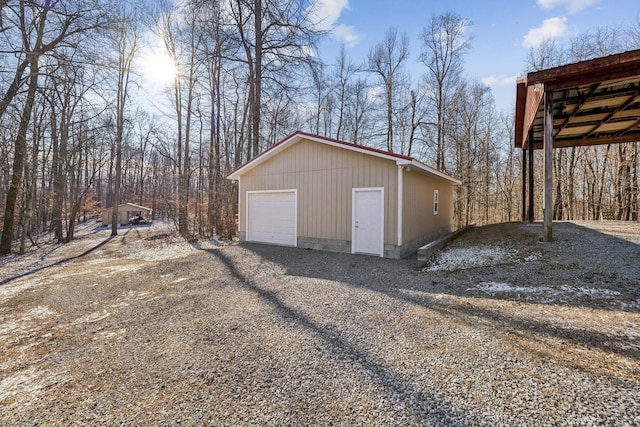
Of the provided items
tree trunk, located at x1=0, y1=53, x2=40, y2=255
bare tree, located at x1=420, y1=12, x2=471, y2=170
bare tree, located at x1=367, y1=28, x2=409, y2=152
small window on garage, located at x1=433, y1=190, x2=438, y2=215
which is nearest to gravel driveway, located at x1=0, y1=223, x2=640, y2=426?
small window on garage, located at x1=433, y1=190, x2=438, y2=215

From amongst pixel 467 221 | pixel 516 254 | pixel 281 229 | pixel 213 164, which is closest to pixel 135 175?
pixel 213 164

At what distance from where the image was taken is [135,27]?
15320 mm

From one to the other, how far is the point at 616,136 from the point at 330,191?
11.2 metres

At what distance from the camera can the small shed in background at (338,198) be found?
289 inches

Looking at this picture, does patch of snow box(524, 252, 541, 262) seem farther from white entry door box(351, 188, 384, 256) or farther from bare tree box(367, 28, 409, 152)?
bare tree box(367, 28, 409, 152)

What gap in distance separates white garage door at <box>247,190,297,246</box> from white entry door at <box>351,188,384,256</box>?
2161 mm

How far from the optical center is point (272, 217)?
9.67 meters

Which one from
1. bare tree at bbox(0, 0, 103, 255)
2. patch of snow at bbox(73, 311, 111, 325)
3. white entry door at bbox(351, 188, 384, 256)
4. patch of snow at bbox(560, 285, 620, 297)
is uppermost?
bare tree at bbox(0, 0, 103, 255)

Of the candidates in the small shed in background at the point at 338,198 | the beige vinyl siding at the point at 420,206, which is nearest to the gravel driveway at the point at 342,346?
the small shed in background at the point at 338,198

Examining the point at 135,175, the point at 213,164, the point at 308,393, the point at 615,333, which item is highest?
the point at 135,175

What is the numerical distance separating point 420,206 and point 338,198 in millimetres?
2574

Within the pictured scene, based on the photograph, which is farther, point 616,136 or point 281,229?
point 616,136

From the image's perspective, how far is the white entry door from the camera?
7.44 meters

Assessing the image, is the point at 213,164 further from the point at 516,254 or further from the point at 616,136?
the point at 616,136
